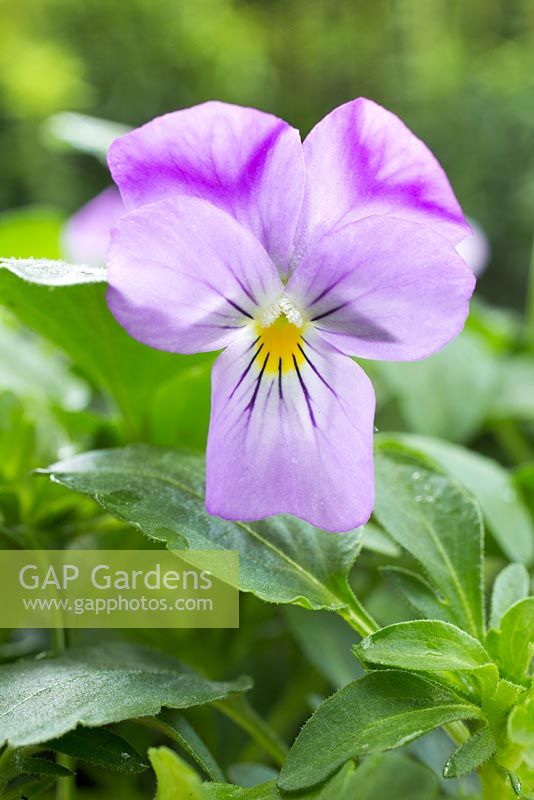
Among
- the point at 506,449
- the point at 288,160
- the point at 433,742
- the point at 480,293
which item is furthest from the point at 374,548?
the point at 480,293

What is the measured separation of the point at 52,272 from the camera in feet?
1.36

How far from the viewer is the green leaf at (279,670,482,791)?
0.40 m

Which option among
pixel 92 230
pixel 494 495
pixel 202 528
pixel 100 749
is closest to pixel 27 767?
pixel 100 749

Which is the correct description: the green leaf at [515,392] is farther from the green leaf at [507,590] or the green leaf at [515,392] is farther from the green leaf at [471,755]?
the green leaf at [471,755]

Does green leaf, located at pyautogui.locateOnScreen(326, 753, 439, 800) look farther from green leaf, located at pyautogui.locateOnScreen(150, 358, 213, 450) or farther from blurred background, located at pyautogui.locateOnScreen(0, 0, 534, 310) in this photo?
blurred background, located at pyautogui.locateOnScreen(0, 0, 534, 310)

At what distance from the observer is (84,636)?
0.62m

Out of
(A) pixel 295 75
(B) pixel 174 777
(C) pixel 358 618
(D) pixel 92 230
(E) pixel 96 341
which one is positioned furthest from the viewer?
(A) pixel 295 75

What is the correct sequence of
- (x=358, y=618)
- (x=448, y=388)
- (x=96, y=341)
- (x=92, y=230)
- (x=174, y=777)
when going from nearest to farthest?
(x=174, y=777), (x=358, y=618), (x=96, y=341), (x=448, y=388), (x=92, y=230)

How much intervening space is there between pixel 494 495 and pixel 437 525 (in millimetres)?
143

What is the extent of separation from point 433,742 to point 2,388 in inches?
14.7

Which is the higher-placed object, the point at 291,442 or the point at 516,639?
the point at 291,442

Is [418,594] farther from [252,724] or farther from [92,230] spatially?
[92,230]

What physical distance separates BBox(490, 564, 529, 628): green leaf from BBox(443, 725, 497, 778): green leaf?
3.0 inches

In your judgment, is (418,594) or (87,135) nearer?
(418,594)
